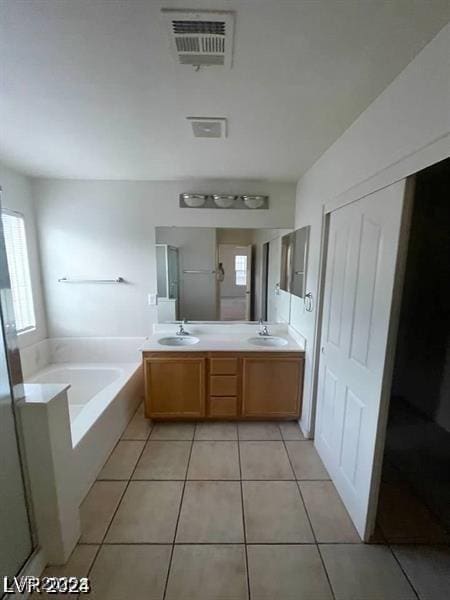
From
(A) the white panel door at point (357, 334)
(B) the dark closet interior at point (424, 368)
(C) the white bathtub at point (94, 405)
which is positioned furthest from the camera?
(B) the dark closet interior at point (424, 368)

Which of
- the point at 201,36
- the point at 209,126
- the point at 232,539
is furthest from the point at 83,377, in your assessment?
the point at 201,36

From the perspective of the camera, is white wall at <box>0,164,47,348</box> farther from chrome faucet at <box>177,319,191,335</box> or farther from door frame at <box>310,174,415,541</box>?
door frame at <box>310,174,415,541</box>

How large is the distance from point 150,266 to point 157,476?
6.61 feet

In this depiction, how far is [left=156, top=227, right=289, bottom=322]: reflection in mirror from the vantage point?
9.70ft

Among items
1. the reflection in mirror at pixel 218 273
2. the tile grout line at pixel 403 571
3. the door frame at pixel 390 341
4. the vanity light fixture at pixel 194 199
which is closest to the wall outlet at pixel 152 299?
the reflection in mirror at pixel 218 273

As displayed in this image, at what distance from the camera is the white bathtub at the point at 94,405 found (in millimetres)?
1807

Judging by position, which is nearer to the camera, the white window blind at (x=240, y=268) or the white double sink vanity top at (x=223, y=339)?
the white double sink vanity top at (x=223, y=339)

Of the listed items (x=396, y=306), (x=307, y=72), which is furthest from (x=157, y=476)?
(x=307, y=72)

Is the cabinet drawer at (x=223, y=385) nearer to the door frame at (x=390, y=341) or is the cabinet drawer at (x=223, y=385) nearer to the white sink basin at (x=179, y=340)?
the white sink basin at (x=179, y=340)

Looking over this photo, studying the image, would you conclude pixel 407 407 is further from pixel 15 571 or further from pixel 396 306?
pixel 15 571

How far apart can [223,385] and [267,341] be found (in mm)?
674

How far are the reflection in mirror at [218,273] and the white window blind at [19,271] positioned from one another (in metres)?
1.34

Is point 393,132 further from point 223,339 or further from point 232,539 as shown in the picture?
point 232,539

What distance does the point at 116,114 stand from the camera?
1.56 metres
